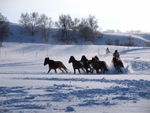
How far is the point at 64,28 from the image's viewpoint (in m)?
129

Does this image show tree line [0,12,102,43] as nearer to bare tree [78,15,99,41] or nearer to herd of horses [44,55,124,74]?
bare tree [78,15,99,41]

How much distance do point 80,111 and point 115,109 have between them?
1126 mm

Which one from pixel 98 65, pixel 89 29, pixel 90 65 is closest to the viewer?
pixel 98 65

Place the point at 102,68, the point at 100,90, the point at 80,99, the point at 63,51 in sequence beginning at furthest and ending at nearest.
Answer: the point at 63,51 < the point at 102,68 < the point at 100,90 < the point at 80,99

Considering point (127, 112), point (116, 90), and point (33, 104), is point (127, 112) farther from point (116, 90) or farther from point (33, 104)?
point (116, 90)

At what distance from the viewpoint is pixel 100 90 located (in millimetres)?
14680

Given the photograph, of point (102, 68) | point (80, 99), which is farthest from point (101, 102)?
point (102, 68)

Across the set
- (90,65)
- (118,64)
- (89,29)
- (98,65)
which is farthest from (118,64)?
(89,29)

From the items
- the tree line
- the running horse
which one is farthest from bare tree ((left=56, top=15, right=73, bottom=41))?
the running horse

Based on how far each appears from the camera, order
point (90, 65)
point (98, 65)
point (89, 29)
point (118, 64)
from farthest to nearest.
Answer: point (89, 29) → point (118, 64) → point (90, 65) → point (98, 65)

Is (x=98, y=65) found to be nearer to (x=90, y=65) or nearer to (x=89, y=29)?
(x=90, y=65)

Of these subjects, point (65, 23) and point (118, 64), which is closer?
point (118, 64)

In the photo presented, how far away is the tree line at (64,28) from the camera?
121312mm

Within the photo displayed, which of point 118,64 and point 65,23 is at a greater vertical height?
point 65,23
